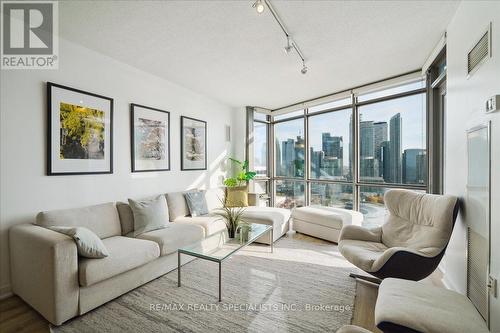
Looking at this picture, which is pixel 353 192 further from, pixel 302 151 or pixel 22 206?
pixel 22 206

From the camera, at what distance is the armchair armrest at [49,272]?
1750 mm

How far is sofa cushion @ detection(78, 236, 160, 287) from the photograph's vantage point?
1863mm

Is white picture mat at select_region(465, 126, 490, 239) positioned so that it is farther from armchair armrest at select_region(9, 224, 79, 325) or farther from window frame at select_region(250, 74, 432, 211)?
armchair armrest at select_region(9, 224, 79, 325)

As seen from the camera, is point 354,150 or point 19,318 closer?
point 19,318

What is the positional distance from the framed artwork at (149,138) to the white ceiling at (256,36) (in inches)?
25.7

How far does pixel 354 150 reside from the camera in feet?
14.4

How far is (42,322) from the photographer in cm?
184

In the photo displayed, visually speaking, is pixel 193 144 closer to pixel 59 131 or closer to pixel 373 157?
pixel 59 131

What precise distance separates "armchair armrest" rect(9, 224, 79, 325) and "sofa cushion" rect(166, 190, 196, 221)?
156 cm

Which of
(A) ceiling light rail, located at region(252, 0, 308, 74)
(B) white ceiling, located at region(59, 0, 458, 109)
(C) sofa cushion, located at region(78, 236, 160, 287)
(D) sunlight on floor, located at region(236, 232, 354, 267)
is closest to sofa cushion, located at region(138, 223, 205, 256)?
(C) sofa cushion, located at region(78, 236, 160, 287)

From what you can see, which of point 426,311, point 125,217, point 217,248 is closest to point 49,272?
point 125,217

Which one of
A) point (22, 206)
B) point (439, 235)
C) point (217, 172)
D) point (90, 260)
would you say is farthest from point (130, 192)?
point (439, 235)

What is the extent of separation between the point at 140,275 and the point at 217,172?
2.94 meters

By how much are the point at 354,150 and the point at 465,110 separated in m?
2.35
